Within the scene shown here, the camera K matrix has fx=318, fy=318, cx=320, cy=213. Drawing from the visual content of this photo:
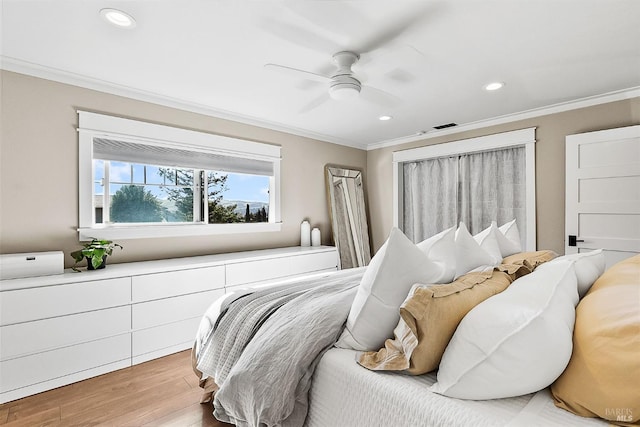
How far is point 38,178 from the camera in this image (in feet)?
8.48

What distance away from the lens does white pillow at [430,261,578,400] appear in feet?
2.93

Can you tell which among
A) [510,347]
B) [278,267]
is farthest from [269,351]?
[278,267]

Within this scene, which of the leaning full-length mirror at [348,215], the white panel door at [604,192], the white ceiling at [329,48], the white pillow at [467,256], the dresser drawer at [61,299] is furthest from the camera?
the leaning full-length mirror at [348,215]

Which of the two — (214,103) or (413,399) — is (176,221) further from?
(413,399)

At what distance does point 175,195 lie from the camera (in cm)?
348

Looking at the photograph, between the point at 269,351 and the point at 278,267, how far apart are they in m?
2.37

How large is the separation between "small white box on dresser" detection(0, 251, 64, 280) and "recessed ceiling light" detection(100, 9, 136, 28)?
5.76 ft

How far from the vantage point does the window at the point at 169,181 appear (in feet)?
9.50

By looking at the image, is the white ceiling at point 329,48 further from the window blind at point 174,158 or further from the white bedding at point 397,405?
the white bedding at point 397,405

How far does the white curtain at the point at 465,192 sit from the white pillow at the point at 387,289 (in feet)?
10.6

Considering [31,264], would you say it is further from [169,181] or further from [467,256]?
[467,256]

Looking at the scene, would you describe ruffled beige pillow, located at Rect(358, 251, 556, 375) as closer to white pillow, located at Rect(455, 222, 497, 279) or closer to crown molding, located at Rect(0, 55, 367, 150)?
white pillow, located at Rect(455, 222, 497, 279)

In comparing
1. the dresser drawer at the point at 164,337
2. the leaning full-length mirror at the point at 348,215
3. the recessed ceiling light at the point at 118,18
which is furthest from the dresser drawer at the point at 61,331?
the leaning full-length mirror at the point at 348,215

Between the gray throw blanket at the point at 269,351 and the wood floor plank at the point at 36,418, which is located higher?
the gray throw blanket at the point at 269,351
